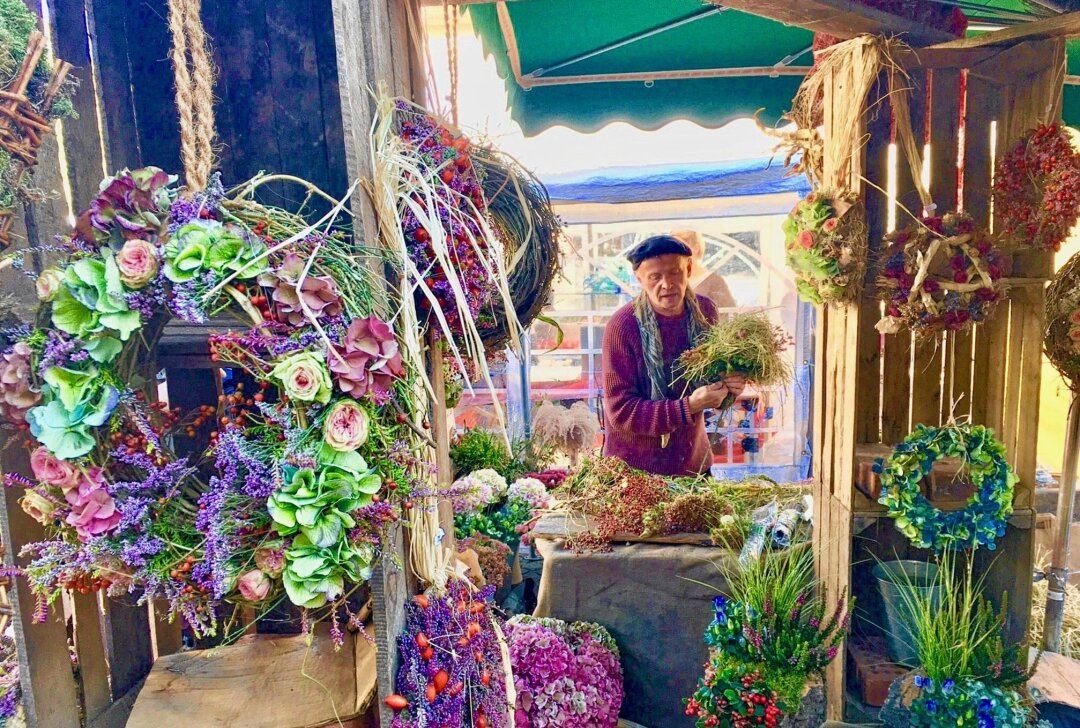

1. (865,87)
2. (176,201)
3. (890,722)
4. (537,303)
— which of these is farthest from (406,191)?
(890,722)

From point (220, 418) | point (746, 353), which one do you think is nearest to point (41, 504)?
point (220, 418)

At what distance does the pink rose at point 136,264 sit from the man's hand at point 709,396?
269cm

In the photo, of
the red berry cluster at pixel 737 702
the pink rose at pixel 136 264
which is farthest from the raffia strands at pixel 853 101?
the pink rose at pixel 136 264

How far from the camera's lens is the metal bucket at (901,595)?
2186 mm

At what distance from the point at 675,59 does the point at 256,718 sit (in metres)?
3.15

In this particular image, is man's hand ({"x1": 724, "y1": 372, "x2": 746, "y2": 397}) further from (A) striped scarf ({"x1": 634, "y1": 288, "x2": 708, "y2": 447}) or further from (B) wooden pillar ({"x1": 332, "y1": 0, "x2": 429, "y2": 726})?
(B) wooden pillar ({"x1": 332, "y1": 0, "x2": 429, "y2": 726})

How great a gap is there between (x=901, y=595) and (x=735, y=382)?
1247 millimetres

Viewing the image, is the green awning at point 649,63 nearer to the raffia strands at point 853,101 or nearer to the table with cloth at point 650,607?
the raffia strands at point 853,101

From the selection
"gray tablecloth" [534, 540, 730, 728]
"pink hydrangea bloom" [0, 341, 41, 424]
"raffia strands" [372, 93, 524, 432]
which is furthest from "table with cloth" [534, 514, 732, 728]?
"pink hydrangea bloom" [0, 341, 41, 424]

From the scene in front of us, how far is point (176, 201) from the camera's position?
3.63ft

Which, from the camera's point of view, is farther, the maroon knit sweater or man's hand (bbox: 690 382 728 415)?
the maroon knit sweater

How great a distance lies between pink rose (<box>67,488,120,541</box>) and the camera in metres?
1.05

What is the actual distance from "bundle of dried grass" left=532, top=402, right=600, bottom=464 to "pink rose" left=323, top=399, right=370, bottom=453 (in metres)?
3.84

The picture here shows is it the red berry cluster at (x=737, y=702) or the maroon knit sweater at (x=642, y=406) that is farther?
the maroon knit sweater at (x=642, y=406)
